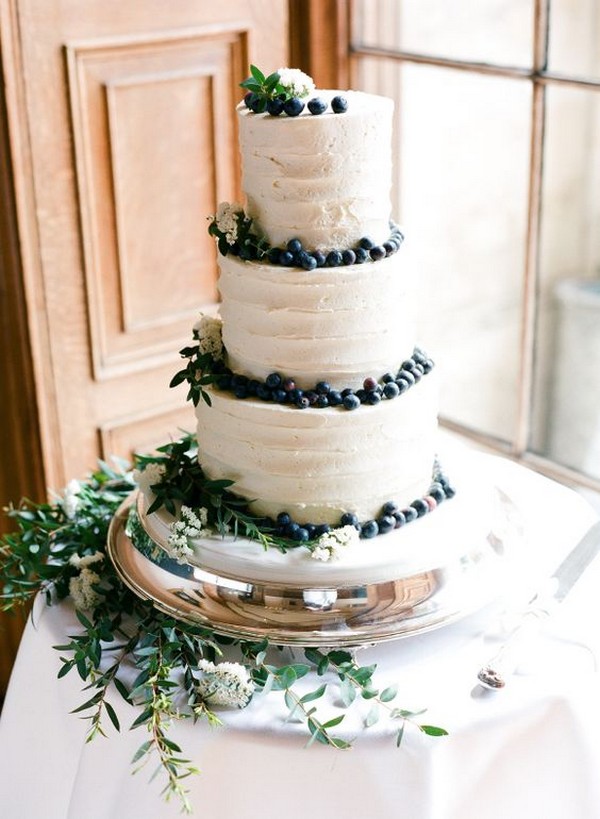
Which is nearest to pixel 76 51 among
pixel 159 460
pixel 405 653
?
pixel 159 460

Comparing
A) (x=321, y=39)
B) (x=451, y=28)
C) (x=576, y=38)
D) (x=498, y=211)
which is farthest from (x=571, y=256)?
(x=321, y=39)

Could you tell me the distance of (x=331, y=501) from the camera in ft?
4.69

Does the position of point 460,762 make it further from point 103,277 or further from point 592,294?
point 592,294

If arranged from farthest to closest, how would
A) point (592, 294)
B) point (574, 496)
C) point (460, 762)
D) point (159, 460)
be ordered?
point (592, 294) < point (574, 496) < point (159, 460) < point (460, 762)

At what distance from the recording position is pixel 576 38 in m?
2.50

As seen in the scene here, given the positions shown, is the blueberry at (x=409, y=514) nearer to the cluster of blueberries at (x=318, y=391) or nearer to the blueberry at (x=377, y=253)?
the cluster of blueberries at (x=318, y=391)

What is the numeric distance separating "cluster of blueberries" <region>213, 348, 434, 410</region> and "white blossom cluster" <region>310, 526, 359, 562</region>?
156 millimetres

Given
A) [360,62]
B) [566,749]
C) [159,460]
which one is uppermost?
[360,62]

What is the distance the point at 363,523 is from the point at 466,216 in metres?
1.49

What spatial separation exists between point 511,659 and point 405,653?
0.44 feet

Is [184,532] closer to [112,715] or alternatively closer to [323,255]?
[112,715]

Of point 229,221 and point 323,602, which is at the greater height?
point 229,221

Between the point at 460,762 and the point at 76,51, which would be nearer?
the point at 460,762

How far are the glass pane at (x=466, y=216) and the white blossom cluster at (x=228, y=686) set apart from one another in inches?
55.0
